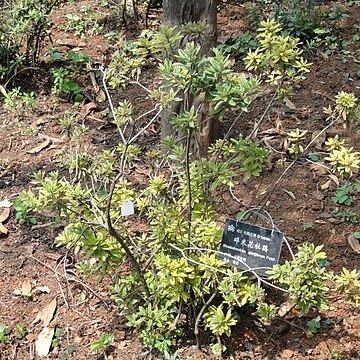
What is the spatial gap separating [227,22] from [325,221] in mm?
3000

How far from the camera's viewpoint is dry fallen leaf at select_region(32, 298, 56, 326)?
3.47 meters

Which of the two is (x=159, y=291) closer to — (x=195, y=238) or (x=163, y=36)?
(x=195, y=238)

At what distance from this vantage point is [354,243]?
12.4 feet

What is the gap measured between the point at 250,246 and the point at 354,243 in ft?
3.79

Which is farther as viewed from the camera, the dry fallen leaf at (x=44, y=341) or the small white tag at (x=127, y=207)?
the dry fallen leaf at (x=44, y=341)

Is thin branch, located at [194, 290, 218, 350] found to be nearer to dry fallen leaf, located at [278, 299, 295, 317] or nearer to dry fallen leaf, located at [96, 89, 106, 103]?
dry fallen leaf, located at [278, 299, 295, 317]

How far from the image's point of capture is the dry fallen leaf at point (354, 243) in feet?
12.3

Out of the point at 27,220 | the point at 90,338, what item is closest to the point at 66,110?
the point at 27,220

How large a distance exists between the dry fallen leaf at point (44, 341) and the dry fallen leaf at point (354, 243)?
1823 mm

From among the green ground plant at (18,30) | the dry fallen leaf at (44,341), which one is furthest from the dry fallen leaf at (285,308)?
the green ground plant at (18,30)

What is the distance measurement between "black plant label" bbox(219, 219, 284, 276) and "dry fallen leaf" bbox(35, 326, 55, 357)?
1.11 meters

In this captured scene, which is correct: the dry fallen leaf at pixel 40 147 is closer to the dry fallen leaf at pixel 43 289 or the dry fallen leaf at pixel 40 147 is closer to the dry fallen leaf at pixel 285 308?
the dry fallen leaf at pixel 43 289

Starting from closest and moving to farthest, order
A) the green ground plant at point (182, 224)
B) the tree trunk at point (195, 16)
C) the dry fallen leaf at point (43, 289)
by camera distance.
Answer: the green ground plant at point (182, 224), the dry fallen leaf at point (43, 289), the tree trunk at point (195, 16)

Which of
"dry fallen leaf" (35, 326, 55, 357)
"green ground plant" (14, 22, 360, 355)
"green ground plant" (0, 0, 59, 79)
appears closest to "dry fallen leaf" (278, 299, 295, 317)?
"green ground plant" (14, 22, 360, 355)
